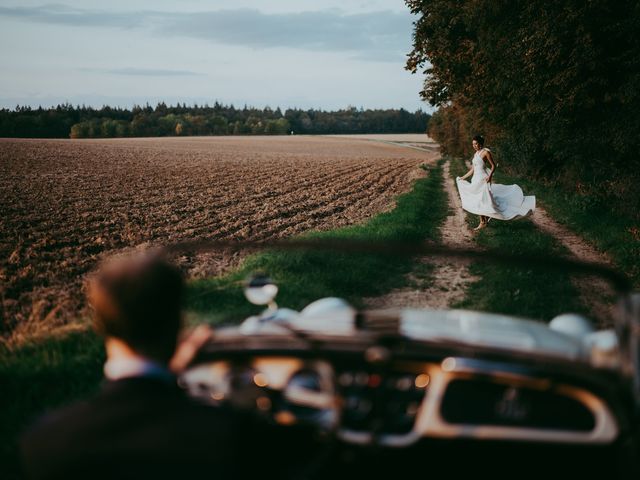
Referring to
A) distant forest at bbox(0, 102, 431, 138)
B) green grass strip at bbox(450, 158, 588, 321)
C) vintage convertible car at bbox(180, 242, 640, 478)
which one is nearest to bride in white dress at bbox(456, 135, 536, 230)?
green grass strip at bbox(450, 158, 588, 321)

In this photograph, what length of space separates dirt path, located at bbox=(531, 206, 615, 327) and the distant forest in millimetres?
113830

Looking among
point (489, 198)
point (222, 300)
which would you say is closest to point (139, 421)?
point (222, 300)

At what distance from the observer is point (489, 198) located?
1436 cm

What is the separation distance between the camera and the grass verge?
14.6 feet

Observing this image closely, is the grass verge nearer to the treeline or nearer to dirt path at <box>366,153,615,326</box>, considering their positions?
dirt path at <box>366,153,615,326</box>

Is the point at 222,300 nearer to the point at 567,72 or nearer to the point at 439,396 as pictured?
the point at 439,396

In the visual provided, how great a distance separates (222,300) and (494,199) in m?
9.49

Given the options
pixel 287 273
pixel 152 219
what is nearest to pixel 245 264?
pixel 287 273

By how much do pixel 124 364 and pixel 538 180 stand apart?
2884cm

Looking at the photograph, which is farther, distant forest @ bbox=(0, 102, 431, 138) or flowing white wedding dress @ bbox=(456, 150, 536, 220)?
distant forest @ bbox=(0, 102, 431, 138)

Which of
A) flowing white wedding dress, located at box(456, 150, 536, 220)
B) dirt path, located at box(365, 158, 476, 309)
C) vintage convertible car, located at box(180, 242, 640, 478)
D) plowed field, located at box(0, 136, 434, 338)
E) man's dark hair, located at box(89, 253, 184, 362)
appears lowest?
plowed field, located at box(0, 136, 434, 338)

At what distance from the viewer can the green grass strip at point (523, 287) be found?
752cm

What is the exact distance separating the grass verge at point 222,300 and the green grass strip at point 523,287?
1235 mm

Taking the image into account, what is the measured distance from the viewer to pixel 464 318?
3.10 metres
